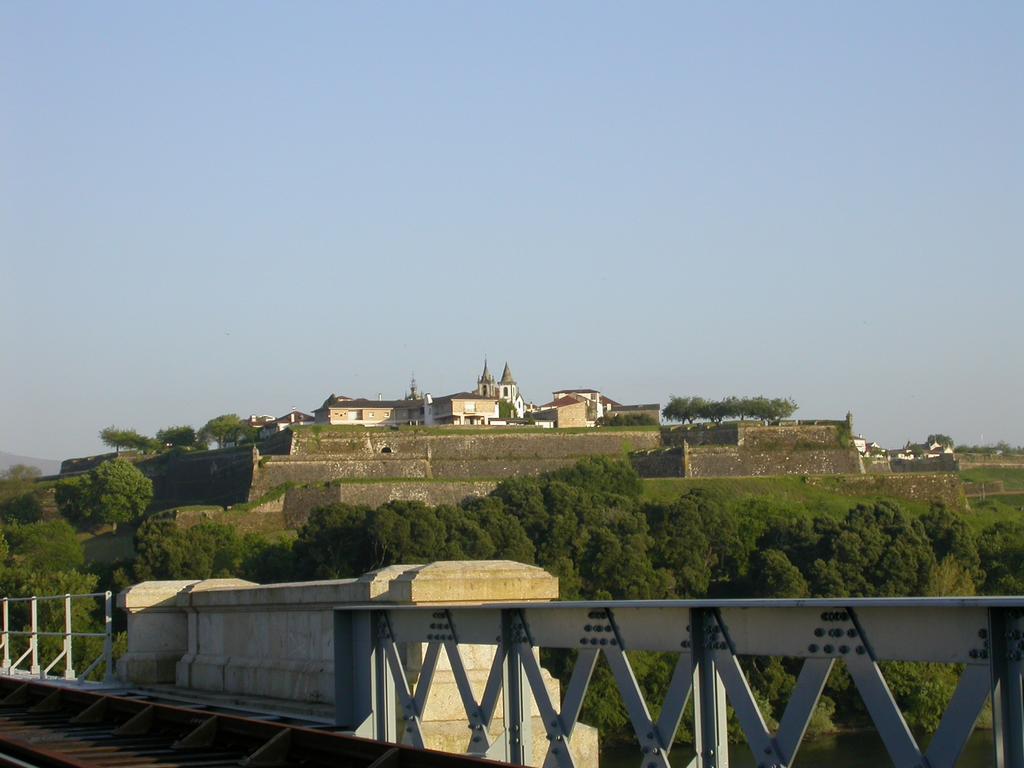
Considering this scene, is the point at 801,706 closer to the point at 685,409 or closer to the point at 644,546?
the point at 644,546

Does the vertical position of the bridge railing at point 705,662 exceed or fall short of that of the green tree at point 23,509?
it exceeds it

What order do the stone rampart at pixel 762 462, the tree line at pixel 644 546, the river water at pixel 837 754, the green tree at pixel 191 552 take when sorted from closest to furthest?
the river water at pixel 837 754
the tree line at pixel 644 546
the green tree at pixel 191 552
the stone rampart at pixel 762 462

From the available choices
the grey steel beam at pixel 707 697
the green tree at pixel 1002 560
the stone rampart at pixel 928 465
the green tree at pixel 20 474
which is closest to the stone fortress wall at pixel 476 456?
the stone rampart at pixel 928 465

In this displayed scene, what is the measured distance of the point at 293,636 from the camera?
343 inches

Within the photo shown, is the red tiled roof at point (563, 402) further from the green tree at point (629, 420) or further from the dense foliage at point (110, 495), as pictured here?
the dense foliage at point (110, 495)

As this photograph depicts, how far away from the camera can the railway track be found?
5.77 metres

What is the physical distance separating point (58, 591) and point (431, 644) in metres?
56.8

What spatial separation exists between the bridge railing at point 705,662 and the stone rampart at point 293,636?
0.32 metres

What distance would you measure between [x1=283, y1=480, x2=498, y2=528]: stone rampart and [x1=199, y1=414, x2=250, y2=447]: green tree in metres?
37.1

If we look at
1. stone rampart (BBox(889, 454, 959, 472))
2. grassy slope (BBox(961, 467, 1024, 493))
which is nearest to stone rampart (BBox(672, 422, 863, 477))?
stone rampart (BBox(889, 454, 959, 472))

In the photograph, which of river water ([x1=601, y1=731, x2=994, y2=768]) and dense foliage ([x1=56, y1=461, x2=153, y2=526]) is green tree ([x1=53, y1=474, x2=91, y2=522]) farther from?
river water ([x1=601, y1=731, x2=994, y2=768])

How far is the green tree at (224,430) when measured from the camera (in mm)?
122812

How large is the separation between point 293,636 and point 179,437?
120292 millimetres

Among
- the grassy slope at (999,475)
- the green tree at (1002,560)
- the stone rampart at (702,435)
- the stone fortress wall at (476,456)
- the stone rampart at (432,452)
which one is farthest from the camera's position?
the grassy slope at (999,475)
